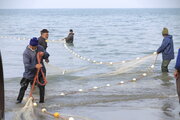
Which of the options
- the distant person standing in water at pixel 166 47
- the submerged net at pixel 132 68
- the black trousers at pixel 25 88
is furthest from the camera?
the submerged net at pixel 132 68

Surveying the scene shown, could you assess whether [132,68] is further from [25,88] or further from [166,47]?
[25,88]

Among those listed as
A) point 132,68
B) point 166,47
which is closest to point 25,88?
point 166,47

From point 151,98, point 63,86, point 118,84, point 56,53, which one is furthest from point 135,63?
point 56,53

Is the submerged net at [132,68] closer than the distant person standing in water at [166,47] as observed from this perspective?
No

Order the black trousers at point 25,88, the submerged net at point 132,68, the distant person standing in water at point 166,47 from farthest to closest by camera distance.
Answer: the submerged net at point 132,68
the distant person standing in water at point 166,47
the black trousers at point 25,88

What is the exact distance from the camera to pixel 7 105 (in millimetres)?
8797

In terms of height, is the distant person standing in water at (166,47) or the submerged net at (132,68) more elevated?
the distant person standing in water at (166,47)

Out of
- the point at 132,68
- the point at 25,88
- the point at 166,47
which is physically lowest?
the point at 132,68

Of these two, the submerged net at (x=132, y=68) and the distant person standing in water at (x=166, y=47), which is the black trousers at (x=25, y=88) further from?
the distant person standing in water at (x=166, y=47)

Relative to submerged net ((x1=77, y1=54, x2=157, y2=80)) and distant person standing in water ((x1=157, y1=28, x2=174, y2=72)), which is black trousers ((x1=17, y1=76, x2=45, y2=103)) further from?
distant person standing in water ((x1=157, y1=28, x2=174, y2=72))

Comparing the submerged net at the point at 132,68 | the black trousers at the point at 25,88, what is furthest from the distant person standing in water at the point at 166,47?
the black trousers at the point at 25,88

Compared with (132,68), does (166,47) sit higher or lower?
higher

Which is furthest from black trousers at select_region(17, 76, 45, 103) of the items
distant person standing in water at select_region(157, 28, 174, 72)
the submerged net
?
distant person standing in water at select_region(157, 28, 174, 72)

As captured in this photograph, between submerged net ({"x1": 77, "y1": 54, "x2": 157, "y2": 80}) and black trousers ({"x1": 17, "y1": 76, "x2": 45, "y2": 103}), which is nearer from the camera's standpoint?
black trousers ({"x1": 17, "y1": 76, "x2": 45, "y2": 103})
